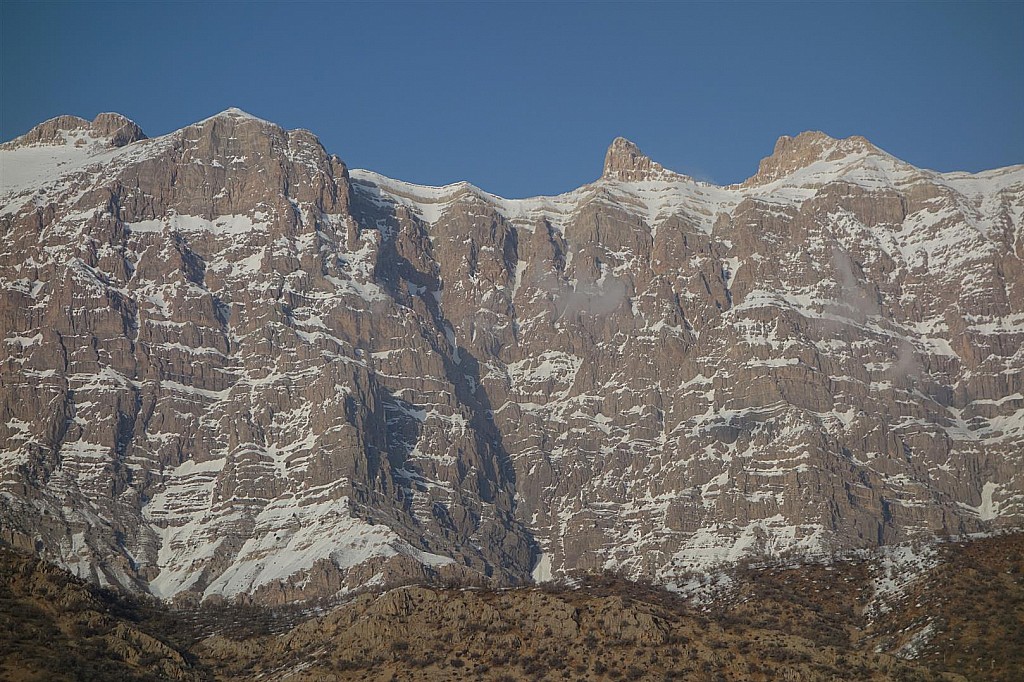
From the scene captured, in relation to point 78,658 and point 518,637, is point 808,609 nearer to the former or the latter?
point 518,637

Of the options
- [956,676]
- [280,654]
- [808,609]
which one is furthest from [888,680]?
[280,654]

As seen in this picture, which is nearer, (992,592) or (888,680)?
(888,680)

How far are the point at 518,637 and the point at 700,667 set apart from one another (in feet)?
59.9

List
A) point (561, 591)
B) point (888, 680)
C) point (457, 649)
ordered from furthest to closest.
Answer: point (561, 591), point (457, 649), point (888, 680)

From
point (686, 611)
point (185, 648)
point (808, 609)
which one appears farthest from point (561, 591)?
point (185, 648)

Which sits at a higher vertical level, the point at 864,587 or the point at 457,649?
the point at 864,587

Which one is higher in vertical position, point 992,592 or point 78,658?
point 992,592

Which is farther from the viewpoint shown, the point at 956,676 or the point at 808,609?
the point at 808,609

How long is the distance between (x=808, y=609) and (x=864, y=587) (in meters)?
9.55

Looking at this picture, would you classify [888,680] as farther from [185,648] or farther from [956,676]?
[185,648]

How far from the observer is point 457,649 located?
168625 mm

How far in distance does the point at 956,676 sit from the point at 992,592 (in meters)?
18.1

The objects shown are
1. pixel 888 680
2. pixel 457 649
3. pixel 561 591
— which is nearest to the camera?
pixel 888 680

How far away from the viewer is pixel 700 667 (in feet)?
526
